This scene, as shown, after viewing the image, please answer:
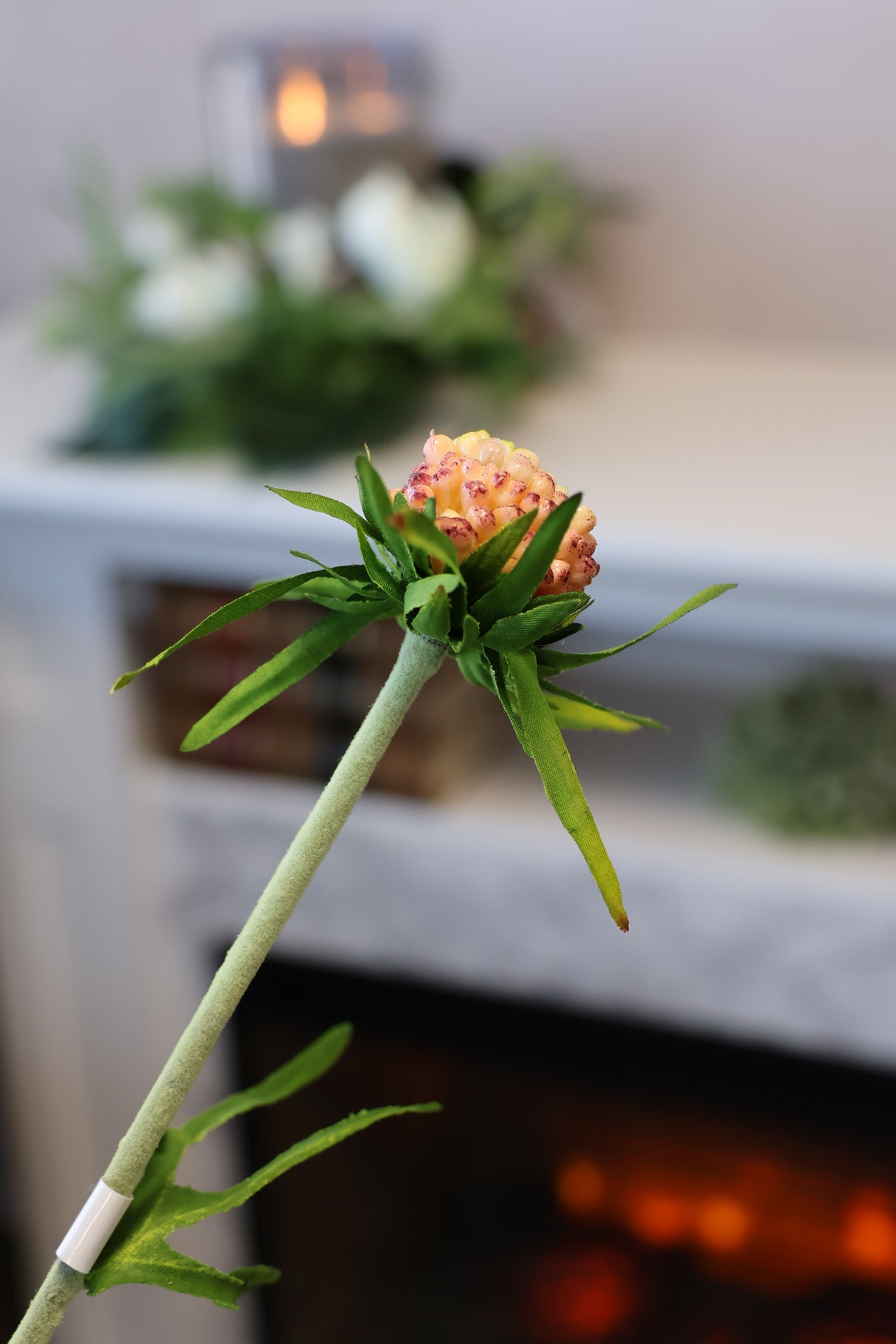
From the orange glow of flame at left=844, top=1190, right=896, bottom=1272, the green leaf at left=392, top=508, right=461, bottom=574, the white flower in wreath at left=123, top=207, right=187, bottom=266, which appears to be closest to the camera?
the green leaf at left=392, top=508, right=461, bottom=574

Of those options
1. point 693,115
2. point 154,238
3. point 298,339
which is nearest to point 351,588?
point 298,339

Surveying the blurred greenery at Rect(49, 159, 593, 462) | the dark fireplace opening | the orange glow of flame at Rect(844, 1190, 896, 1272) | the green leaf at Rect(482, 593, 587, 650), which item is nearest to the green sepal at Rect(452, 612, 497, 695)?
the green leaf at Rect(482, 593, 587, 650)

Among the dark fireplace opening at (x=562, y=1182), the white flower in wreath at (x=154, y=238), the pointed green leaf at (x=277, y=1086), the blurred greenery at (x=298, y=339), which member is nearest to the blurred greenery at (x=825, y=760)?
the dark fireplace opening at (x=562, y=1182)

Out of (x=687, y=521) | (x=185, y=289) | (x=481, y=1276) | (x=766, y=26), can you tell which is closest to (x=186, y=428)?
(x=185, y=289)

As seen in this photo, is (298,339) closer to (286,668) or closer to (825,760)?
(825,760)

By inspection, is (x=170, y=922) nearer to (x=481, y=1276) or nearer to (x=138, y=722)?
(x=138, y=722)

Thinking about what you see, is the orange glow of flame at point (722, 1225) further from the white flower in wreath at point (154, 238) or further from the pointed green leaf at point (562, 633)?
the pointed green leaf at point (562, 633)

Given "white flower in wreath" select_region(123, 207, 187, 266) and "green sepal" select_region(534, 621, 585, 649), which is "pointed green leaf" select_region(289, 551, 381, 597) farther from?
"white flower in wreath" select_region(123, 207, 187, 266)
